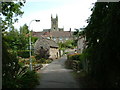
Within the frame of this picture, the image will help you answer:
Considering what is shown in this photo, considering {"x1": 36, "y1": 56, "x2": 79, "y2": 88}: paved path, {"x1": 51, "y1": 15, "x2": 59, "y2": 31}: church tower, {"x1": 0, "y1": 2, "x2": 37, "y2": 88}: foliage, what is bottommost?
{"x1": 36, "y1": 56, "x2": 79, "y2": 88}: paved path

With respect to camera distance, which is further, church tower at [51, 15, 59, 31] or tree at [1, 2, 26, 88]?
church tower at [51, 15, 59, 31]

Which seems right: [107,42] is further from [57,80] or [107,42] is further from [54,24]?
[54,24]

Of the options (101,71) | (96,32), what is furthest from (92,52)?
(101,71)

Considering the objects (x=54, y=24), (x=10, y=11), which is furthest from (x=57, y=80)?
(x=54, y=24)

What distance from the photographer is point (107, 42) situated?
8.30 metres

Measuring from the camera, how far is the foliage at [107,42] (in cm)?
784

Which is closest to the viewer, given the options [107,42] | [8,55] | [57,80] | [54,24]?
[107,42]

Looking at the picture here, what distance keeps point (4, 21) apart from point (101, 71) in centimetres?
647

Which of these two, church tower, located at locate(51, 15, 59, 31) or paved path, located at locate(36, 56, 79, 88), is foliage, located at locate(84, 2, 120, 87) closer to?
paved path, located at locate(36, 56, 79, 88)

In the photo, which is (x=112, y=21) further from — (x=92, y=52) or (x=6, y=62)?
(x=6, y=62)

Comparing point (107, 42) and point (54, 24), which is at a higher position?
point (54, 24)

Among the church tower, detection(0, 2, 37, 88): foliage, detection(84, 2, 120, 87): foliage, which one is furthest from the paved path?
the church tower

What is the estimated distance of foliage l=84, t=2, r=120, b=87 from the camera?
7.84 m

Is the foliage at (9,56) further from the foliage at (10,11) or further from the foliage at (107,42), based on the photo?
the foliage at (107,42)
